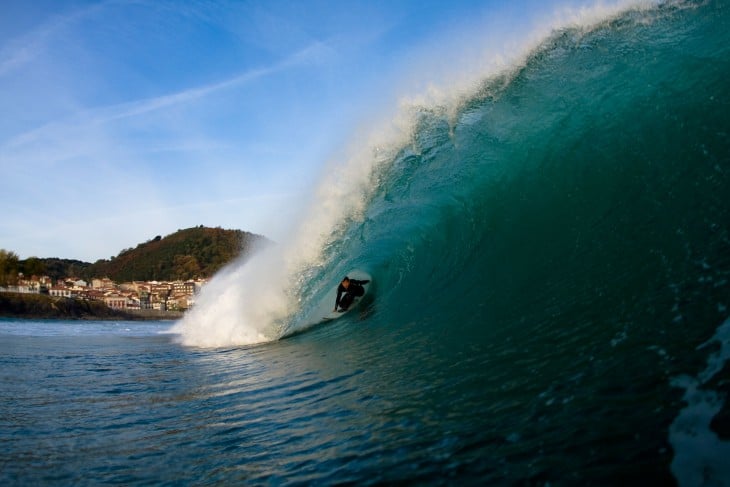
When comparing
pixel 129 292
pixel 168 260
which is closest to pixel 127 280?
pixel 168 260

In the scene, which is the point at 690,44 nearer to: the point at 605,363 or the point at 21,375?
the point at 605,363

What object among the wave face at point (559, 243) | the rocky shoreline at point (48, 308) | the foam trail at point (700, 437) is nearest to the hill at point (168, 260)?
the rocky shoreline at point (48, 308)

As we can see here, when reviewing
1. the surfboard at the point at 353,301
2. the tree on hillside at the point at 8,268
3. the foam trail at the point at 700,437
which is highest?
the tree on hillside at the point at 8,268

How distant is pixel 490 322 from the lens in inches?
217

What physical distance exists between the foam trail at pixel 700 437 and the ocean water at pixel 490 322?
0.04 ft

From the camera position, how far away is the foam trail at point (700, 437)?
6.42 feet

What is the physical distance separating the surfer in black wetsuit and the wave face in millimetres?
470

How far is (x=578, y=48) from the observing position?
27.2 ft

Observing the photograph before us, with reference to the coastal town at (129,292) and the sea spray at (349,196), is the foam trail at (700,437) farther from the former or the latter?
the coastal town at (129,292)

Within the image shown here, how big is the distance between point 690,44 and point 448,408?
698cm

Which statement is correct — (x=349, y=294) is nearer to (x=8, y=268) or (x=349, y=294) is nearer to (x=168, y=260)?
(x=8, y=268)

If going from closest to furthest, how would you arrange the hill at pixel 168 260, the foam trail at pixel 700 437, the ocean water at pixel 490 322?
the foam trail at pixel 700 437 → the ocean water at pixel 490 322 → the hill at pixel 168 260

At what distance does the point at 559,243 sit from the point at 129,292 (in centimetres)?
10992

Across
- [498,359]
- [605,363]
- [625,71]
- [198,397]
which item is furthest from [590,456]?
[625,71]
